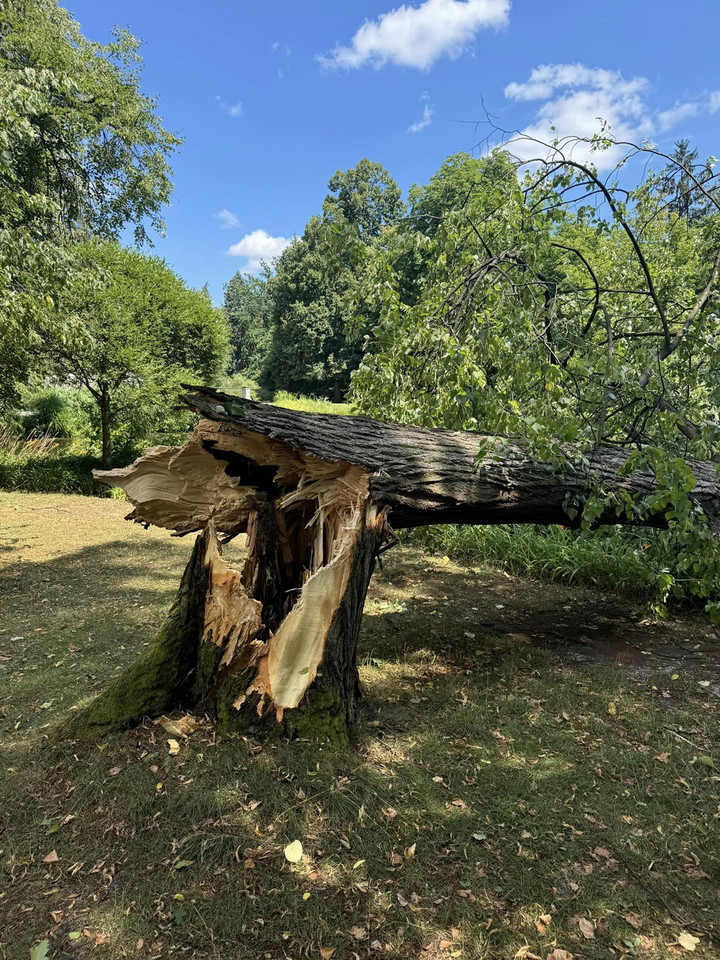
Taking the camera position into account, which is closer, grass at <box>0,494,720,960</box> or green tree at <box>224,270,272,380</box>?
grass at <box>0,494,720,960</box>

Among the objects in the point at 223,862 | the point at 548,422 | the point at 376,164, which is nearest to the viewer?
the point at 223,862

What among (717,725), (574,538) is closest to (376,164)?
(574,538)

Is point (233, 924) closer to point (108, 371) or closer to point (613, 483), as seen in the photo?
point (613, 483)

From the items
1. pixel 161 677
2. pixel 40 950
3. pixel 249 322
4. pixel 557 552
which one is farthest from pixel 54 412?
pixel 249 322

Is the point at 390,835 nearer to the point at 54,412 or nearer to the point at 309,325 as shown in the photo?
the point at 54,412

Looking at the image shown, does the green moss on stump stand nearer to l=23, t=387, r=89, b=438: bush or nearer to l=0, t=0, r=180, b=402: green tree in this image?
l=0, t=0, r=180, b=402: green tree

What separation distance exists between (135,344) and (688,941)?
11.2m

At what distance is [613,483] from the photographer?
356cm

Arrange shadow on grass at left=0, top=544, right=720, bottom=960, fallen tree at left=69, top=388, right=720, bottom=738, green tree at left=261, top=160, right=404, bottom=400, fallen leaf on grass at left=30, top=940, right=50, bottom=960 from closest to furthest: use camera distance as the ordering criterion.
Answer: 1. fallen leaf on grass at left=30, top=940, right=50, bottom=960
2. shadow on grass at left=0, top=544, right=720, bottom=960
3. fallen tree at left=69, top=388, right=720, bottom=738
4. green tree at left=261, top=160, right=404, bottom=400

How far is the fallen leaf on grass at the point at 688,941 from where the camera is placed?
5.15ft

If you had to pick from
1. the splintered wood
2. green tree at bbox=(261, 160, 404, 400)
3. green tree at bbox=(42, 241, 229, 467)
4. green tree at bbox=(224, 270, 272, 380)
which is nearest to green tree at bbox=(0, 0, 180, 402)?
green tree at bbox=(42, 241, 229, 467)

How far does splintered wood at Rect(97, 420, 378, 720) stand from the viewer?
239 centimetres

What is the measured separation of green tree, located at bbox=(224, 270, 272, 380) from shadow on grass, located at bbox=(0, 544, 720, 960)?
3795 cm

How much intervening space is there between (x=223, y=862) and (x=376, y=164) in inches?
1732
